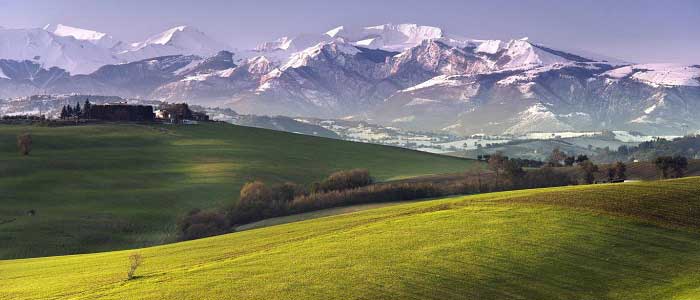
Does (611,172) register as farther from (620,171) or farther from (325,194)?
(325,194)

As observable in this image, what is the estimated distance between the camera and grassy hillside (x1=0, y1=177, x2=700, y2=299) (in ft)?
188

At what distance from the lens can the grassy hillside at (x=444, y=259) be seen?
57.3 meters

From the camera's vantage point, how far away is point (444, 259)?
64.9 m

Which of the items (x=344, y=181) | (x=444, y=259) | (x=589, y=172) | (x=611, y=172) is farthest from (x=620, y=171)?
(x=444, y=259)

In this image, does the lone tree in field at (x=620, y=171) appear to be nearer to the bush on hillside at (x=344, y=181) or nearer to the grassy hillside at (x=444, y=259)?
the bush on hillside at (x=344, y=181)

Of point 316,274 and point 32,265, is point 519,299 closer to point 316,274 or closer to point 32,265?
point 316,274

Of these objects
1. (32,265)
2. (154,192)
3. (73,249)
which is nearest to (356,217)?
(32,265)

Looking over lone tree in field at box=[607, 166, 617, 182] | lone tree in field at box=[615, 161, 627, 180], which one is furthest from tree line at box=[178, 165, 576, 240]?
lone tree in field at box=[615, 161, 627, 180]

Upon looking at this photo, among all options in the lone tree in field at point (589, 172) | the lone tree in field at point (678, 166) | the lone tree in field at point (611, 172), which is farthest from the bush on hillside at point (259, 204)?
the lone tree in field at point (678, 166)

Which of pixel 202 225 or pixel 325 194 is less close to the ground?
pixel 325 194

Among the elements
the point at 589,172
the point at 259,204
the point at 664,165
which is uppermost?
the point at 664,165

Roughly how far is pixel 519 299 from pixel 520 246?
1446 cm

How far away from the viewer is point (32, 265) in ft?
276

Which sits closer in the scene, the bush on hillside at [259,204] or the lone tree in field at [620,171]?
the bush on hillside at [259,204]
